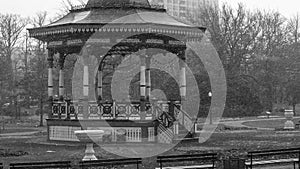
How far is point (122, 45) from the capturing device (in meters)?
31.0

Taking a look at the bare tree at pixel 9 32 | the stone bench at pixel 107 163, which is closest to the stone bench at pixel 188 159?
the stone bench at pixel 107 163

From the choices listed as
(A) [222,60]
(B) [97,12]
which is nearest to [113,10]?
(B) [97,12]

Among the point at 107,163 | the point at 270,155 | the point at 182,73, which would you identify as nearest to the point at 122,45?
the point at 182,73

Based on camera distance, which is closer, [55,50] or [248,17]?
[55,50]

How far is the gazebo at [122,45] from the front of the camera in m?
29.5

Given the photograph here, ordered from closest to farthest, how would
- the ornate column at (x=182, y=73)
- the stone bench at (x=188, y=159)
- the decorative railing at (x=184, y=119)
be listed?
the stone bench at (x=188, y=159)
the decorative railing at (x=184, y=119)
the ornate column at (x=182, y=73)

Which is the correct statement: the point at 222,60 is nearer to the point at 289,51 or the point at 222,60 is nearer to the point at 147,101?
the point at 289,51

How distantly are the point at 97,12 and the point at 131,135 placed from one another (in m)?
6.40

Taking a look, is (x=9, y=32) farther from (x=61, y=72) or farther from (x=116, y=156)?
(x=116, y=156)

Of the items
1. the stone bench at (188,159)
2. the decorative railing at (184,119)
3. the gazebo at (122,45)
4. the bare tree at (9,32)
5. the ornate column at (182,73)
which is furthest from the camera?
the bare tree at (9,32)

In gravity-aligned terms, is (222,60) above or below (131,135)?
above

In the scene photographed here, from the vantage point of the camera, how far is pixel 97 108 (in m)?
30.7

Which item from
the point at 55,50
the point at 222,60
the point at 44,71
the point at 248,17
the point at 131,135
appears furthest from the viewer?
the point at 248,17

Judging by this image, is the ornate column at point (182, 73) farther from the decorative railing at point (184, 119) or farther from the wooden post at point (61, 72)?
the wooden post at point (61, 72)
